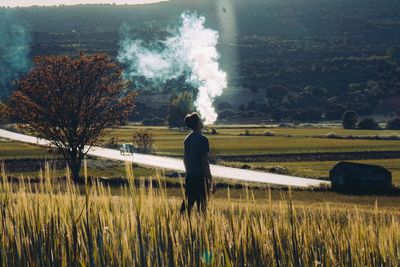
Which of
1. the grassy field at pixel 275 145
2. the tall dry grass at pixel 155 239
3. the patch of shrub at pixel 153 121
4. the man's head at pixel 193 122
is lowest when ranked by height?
the grassy field at pixel 275 145

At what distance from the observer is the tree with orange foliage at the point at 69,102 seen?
3600 cm

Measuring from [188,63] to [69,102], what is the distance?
70.4 meters

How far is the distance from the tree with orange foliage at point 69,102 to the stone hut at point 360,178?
13116 millimetres

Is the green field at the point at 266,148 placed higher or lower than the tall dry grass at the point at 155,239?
lower

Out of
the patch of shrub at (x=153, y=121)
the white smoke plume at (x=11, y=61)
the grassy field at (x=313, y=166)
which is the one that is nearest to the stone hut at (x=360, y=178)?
the grassy field at (x=313, y=166)

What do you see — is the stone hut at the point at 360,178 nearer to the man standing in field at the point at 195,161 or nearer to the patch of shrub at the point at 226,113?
the man standing in field at the point at 195,161

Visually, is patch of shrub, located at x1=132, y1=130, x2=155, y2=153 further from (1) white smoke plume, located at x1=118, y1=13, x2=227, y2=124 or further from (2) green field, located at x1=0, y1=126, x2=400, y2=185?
(1) white smoke plume, located at x1=118, y1=13, x2=227, y2=124

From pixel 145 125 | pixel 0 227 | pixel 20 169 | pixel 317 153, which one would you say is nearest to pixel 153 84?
pixel 145 125

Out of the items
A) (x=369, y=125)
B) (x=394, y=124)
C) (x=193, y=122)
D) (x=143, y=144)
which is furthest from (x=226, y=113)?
(x=193, y=122)

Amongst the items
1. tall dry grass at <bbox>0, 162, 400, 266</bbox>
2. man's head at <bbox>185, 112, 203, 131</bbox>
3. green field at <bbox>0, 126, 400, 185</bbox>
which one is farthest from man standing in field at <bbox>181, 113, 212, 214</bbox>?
green field at <bbox>0, 126, 400, 185</bbox>

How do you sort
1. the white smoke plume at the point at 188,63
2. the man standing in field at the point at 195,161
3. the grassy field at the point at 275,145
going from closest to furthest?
the man standing in field at the point at 195,161, the grassy field at the point at 275,145, the white smoke plume at the point at 188,63

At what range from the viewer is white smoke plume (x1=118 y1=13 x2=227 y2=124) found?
89.6 meters

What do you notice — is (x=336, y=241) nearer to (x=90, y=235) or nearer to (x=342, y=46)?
(x=90, y=235)

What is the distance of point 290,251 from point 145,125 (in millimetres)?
116546
